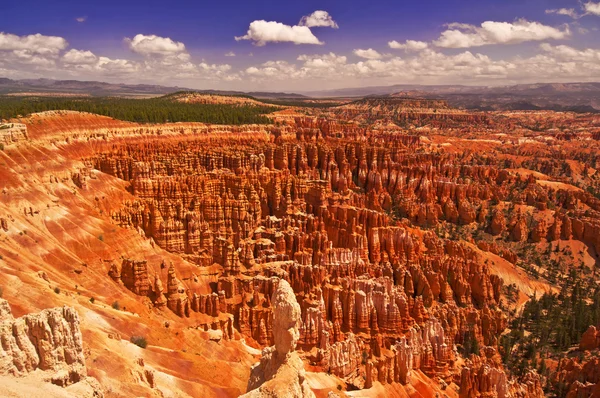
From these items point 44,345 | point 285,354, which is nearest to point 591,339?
point 285,354

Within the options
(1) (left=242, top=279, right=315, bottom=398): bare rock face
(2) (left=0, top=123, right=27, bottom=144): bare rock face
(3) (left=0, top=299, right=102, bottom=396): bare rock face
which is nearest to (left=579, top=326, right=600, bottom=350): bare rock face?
(1) (left=242, top=279, right=315, bottom=398): bare rock face

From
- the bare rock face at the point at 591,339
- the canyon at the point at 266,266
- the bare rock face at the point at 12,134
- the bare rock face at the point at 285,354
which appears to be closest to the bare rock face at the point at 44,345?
the canyon at the point at 266,266

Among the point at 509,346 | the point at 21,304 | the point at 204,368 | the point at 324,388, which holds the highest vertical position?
the point at 21,304

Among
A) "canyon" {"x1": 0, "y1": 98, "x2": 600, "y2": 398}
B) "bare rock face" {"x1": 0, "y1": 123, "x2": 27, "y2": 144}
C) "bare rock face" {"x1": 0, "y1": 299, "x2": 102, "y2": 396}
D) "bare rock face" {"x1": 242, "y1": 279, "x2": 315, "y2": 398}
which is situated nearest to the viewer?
"bare rock face" {"x1": 0, "y1": 299, "x2": 102, "y2": 396}

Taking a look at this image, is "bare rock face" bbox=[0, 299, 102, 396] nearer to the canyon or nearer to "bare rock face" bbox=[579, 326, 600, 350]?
the canyon

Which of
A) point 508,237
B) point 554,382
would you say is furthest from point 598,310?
point 508,237

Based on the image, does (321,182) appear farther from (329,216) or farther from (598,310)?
(598,310)
